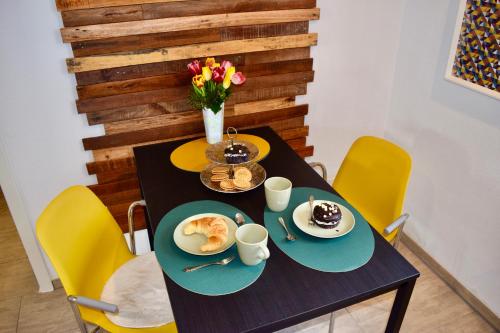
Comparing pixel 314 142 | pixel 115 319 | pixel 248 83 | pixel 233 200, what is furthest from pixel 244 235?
pixel 314 142

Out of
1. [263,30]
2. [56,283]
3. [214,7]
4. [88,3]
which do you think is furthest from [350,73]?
[56,283]

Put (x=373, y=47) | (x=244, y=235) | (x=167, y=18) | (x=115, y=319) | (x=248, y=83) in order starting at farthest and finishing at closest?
(x=373, y=47)
(x=248, y=83)
(x=167, y=18)
(x=115, y=319)
(x=244, y=235)

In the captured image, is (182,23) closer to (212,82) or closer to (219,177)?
(212,82)

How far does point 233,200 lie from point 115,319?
0.59 metres

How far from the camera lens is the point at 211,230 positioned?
128 centimetres

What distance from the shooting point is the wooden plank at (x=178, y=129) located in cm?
200

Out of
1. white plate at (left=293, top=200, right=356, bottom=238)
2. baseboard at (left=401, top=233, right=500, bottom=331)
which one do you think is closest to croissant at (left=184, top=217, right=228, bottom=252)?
white plate at (left=293, top=200, right=356, bottom=238)

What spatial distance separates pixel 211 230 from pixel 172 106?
3.17 ft

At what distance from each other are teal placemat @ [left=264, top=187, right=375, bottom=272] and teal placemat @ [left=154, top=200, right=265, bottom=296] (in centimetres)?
11

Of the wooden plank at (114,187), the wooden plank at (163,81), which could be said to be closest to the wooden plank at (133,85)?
the wooden plank at (163,81)

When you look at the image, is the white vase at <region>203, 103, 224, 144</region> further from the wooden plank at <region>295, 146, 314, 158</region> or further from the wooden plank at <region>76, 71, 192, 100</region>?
the wooden plank at <region>295, 146, 314, 158</region>

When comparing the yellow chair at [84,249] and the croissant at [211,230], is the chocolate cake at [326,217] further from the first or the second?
the yellow chair at [84,249]

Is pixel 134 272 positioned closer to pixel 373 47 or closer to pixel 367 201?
pixel 367 201

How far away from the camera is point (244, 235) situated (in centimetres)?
120
